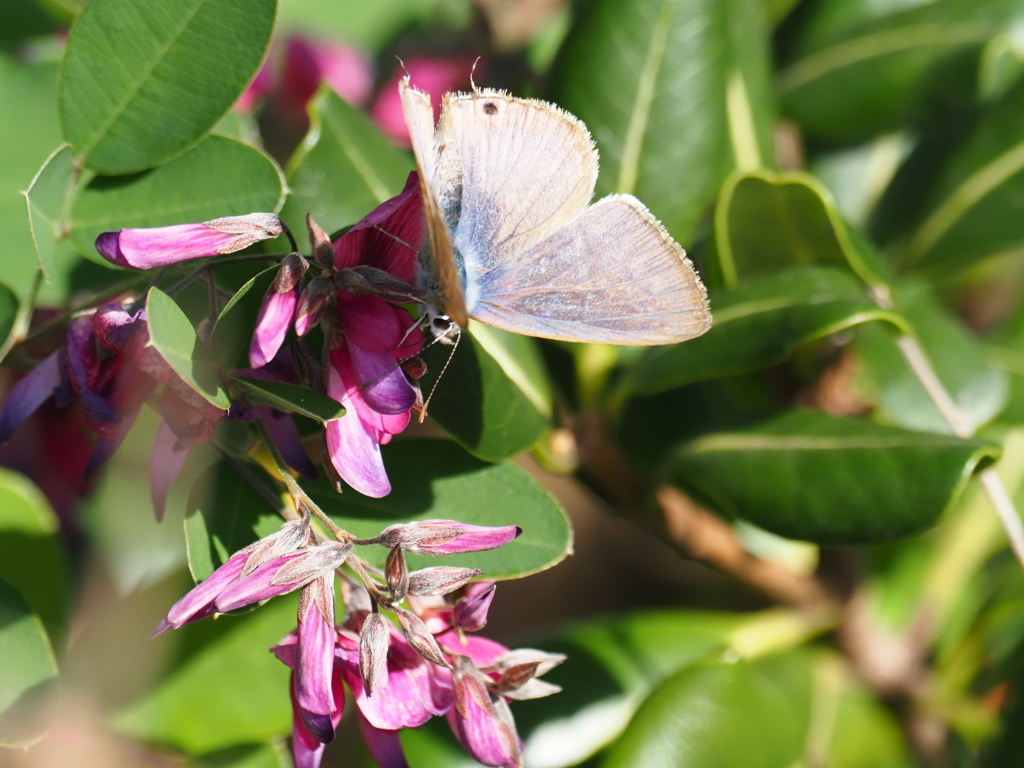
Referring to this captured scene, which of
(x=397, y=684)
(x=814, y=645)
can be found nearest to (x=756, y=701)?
(x=814, y=645)

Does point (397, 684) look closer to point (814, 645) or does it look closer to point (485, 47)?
point (814, 645)

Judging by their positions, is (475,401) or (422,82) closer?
(475,401)

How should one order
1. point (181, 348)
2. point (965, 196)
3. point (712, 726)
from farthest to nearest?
1. point (965, 196)
2. point (712, 726)
3. point (181, 348)

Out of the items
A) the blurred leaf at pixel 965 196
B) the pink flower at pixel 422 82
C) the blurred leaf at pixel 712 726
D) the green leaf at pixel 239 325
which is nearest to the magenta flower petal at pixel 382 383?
the green leaf at pixel 239 325

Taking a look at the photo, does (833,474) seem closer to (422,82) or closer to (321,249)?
(321,249)

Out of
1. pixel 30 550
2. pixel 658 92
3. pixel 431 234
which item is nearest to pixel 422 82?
pixel 658 92

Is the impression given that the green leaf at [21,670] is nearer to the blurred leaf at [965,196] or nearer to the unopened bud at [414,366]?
the unopened bud at [414,366]
